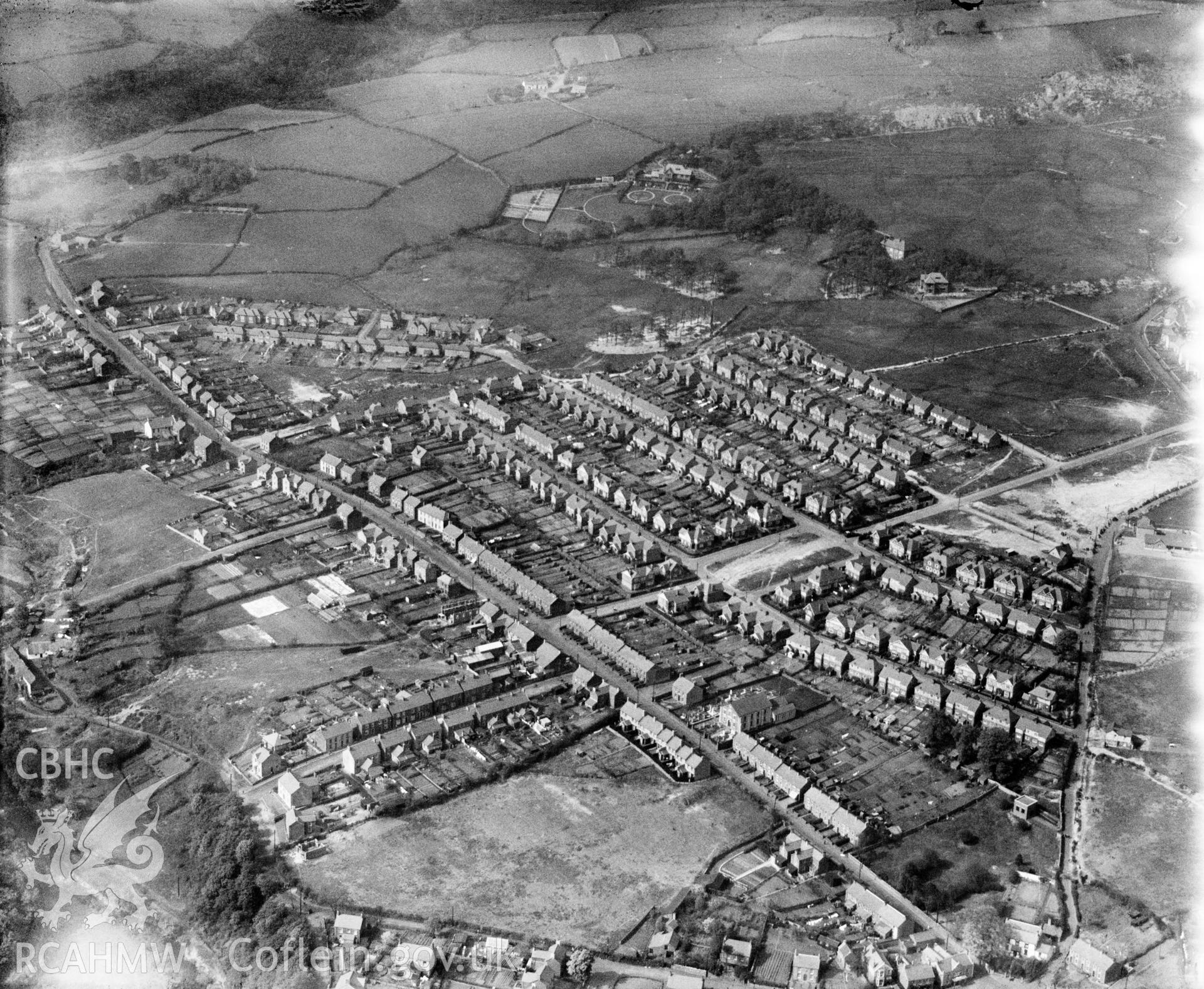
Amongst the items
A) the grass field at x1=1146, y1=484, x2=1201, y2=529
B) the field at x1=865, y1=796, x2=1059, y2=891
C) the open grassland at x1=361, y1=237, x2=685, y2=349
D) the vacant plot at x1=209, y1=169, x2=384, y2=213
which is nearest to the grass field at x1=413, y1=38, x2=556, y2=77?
the vacant plot at x1=209, y1=169, x2=384, y2=213

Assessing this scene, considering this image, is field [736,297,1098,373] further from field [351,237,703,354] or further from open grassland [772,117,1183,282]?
field [351,237,703,354]

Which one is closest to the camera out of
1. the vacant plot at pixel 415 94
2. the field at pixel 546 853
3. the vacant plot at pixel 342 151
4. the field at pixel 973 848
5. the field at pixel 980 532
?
the field at pixel 546 853

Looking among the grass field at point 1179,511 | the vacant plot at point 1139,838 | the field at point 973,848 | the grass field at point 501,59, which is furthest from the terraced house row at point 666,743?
the grass field at point 501,59

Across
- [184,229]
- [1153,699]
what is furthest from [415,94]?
[1153,699]

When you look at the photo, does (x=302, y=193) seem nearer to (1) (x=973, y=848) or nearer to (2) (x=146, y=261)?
(2) (x=146, y=261)

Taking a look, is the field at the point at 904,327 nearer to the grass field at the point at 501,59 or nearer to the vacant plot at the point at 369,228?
the vacant plot at the point at 369,228

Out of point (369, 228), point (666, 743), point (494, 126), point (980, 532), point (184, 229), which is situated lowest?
point (980, 532)

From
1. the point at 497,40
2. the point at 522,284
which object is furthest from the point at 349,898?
the point at 497,40

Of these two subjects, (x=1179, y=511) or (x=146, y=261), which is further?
(x=146, y=261)
